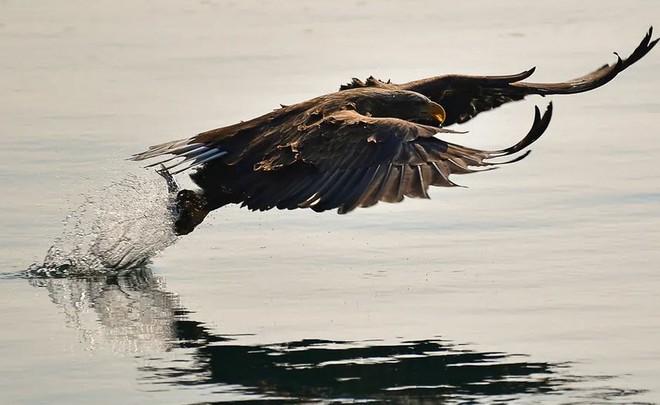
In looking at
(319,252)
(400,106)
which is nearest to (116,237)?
(319,252)

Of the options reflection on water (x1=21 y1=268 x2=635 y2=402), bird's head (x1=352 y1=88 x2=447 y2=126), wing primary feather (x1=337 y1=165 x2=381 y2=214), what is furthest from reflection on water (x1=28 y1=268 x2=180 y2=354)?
bird's head (x1=352 y1=88 x2=447 y2=126)

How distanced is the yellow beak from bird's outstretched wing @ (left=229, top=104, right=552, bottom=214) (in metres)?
0.84

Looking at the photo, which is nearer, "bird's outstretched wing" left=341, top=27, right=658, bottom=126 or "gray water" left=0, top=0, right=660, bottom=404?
"gray water" left=0, top=0, right=660, bottom=404

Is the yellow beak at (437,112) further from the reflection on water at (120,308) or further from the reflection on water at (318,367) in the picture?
the reflection on water at (318,367)

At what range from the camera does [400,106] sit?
332 inches

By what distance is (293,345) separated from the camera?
22.9 feet

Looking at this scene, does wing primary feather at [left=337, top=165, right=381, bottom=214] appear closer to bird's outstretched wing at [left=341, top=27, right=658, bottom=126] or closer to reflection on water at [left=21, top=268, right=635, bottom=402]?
reflection on water at [left=21, top=268, right=635, bottom=402]

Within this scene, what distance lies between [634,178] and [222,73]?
4.17 m

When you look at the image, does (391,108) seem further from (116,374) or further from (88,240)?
(116,374)

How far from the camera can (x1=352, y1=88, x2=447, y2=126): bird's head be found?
27.3ft

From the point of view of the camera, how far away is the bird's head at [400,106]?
8328 mm

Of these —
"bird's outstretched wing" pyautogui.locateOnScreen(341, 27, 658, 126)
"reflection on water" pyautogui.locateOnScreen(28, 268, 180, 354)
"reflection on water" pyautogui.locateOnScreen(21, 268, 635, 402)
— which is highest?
"bird's outstretched wing" pyautogui.locateOnScreen(341, 27, 658, 126)

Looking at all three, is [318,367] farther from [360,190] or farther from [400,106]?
[400,106]

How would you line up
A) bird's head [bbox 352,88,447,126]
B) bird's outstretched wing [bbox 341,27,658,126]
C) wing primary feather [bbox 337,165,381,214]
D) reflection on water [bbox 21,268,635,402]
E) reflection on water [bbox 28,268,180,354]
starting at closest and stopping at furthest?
reflection on water [bbox 21,268,635,402]
wing primary feather [bbox 337,165,381,214]
reflection on water [bbox 28,268,180,354]
bird's head [bbox 352,88,447,126]
bird's outstretched wing [bbox 341,27,658,126]
